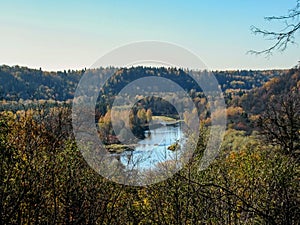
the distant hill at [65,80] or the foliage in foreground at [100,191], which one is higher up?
the distant hill at [65,80]

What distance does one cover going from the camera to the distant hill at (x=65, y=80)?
28.1 feet

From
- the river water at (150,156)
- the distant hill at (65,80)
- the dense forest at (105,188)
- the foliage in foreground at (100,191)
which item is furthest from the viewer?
the distant hill at (65,80)

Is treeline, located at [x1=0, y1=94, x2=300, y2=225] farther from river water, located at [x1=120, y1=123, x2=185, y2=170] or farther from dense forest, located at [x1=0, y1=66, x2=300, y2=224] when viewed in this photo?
river water, located at [x1=120, y1=123, x2=185, y2=170]

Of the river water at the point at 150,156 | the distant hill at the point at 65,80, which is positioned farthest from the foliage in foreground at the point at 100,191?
the distant hill at the point at 65,80

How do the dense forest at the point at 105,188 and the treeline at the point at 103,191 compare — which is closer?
the dense forest at the point at 105,188

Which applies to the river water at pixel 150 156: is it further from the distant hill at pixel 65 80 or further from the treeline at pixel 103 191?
the distant hill at pixel 65 80

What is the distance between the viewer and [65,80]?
22016 mm

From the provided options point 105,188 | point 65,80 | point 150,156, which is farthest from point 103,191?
point 65,80

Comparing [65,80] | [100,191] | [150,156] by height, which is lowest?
[100,191]

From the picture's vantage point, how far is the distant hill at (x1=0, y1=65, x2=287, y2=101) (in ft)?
28.1

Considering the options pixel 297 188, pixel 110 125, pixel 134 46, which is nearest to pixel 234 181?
pixel 297 188

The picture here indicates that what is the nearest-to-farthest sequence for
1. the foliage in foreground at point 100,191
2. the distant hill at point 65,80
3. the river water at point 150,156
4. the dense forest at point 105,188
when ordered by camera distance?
the dense forest at point 105,188 < the foliage in foreground at point 100,191 < the river water at point 150,156 < the distant hill at point 65,80

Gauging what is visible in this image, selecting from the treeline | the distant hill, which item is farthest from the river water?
the distant hill

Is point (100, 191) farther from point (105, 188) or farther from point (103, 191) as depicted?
point (105, 188)
